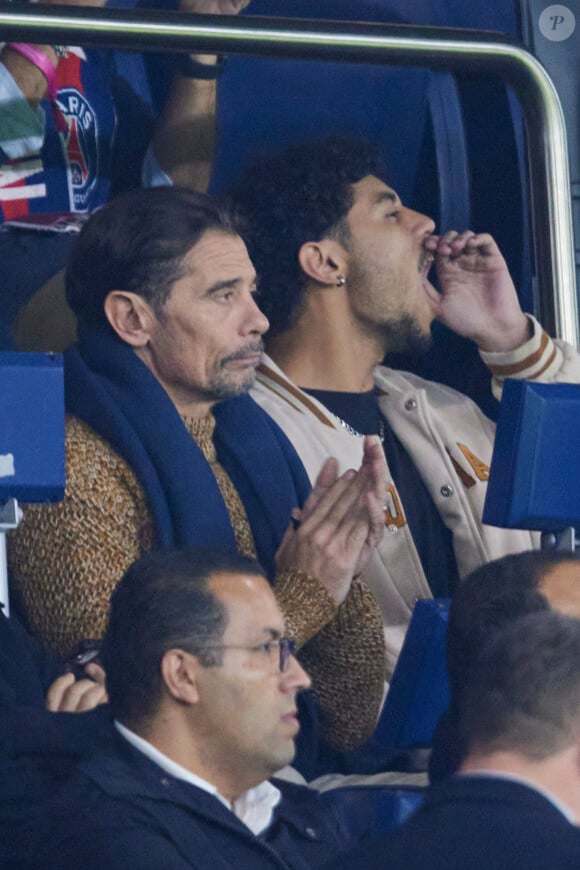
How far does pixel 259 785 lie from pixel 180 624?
0.86 feet

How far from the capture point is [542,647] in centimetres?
169

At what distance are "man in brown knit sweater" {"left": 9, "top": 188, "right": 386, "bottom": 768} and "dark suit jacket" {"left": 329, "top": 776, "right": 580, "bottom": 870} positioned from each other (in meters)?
1.31

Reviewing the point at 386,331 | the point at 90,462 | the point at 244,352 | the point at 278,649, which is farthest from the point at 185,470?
the point at 386,331

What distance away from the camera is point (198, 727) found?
2.34 m

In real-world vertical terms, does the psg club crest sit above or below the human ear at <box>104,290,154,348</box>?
above

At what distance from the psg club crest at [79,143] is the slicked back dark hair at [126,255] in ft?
0.92

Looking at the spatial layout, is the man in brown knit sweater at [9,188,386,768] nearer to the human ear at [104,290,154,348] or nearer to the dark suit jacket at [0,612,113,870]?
the human ear at [104,290,154,348]

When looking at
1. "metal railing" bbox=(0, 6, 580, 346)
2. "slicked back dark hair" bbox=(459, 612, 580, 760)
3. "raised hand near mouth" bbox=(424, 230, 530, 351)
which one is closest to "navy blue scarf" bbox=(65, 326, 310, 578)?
"metal railing" bbox=(0, 6, 580, 346)

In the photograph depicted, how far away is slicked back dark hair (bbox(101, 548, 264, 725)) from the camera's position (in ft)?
7.68

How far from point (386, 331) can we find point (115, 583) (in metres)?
0.99

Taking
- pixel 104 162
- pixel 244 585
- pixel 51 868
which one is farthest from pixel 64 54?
pixel 51 868

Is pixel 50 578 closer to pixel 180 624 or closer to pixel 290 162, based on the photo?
pixel 180 624

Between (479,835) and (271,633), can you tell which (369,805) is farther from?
(479,835)

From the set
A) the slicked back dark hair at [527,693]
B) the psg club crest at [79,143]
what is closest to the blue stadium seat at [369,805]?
the slicked back dark hair at [527,693]
